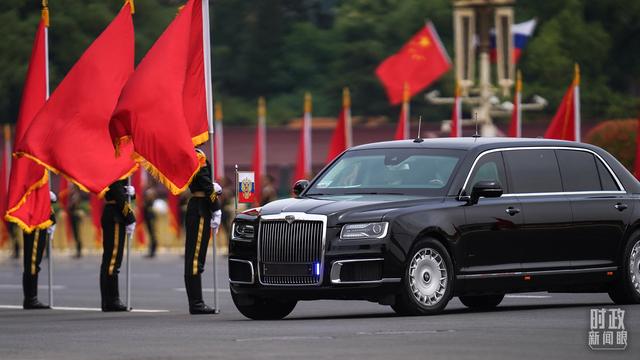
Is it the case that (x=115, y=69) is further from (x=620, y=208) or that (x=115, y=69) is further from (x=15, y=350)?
(x=15, y=350)

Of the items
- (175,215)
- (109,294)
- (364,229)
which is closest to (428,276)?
(364,229)

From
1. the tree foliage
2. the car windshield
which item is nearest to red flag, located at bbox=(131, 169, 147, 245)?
the tree foliage

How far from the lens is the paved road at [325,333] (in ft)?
50.0

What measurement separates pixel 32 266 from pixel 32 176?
3.67 ft

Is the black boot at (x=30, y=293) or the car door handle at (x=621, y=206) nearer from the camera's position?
the car door handle at (x=621, y=206)

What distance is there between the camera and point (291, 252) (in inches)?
762

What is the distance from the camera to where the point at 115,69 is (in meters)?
23.9

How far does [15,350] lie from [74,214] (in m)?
35.3

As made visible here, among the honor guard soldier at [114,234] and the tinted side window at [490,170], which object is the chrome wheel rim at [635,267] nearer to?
the tinted side window at [490,170]

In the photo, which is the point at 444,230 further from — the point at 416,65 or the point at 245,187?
the point at 416,65

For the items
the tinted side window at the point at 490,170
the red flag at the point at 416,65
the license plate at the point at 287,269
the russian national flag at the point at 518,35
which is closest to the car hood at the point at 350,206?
the license plate at the point at 287,269

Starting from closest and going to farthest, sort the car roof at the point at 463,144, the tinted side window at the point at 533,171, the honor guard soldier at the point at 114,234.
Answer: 1. the car roof at the point at 463,144
2. the tinted side window at the point at 533,171
3. the honor guard soldier at the point at 114,234

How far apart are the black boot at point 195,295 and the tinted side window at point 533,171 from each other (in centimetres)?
337

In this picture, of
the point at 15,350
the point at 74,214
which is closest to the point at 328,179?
the point at 15,350
